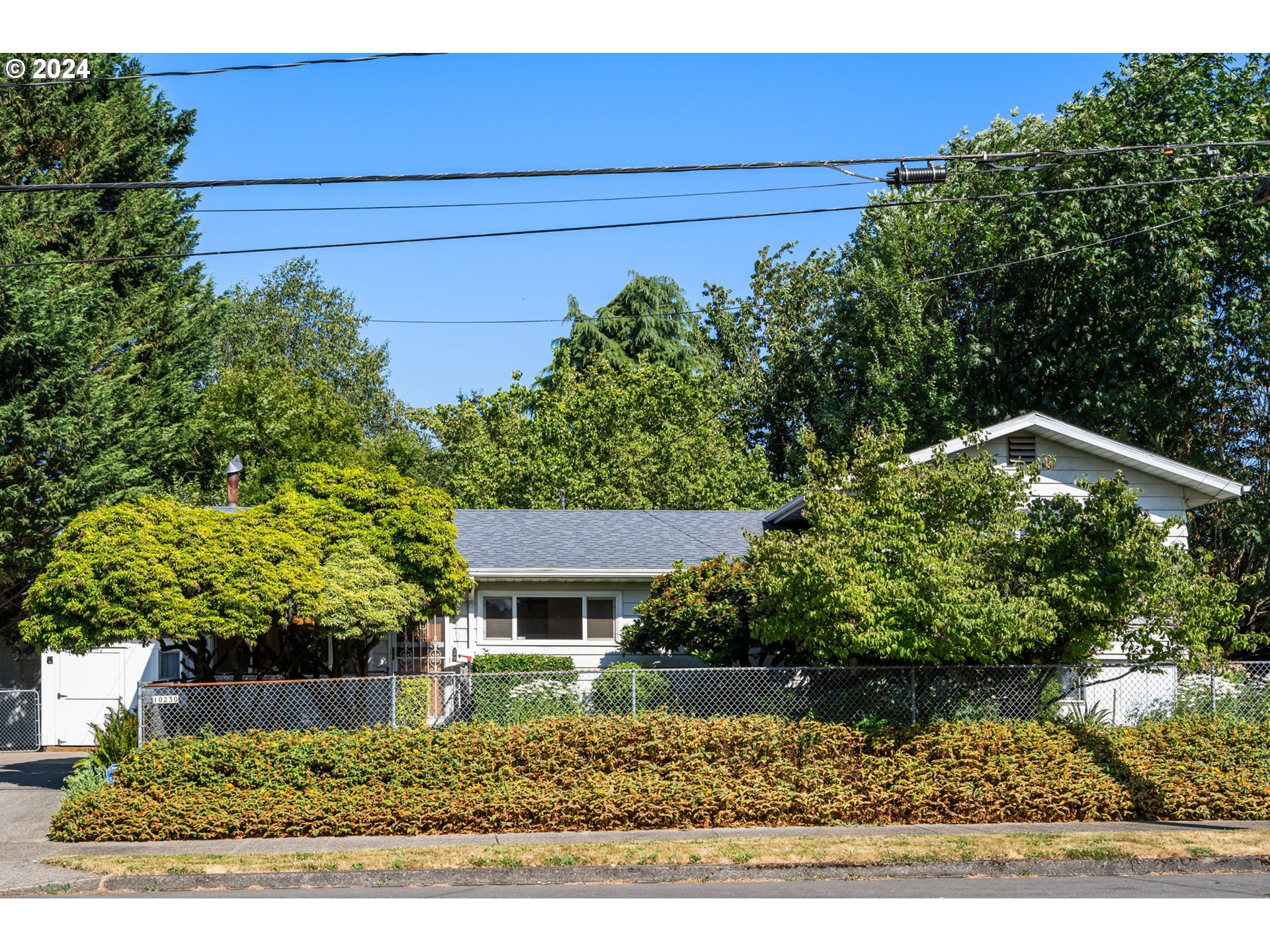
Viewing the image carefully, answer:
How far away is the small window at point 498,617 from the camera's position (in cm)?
2127

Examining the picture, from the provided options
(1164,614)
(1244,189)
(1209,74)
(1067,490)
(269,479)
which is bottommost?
(1164,614)

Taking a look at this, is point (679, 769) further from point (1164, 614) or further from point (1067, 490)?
point (1067, 490)

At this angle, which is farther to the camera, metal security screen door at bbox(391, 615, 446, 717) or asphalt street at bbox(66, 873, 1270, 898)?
metal security screen door at bbox(391, 615, 446, 717)

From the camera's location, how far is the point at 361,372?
52.1 m

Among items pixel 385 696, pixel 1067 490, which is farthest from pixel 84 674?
pixel 1067 490

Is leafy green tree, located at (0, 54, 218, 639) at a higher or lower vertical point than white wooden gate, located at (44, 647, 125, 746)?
higher

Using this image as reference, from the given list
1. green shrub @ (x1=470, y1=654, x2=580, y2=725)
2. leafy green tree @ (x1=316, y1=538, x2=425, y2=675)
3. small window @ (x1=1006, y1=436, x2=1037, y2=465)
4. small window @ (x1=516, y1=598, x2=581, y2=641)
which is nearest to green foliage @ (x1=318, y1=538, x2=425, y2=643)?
leafy green tree @ (x1=316, y1=538, x2=425, y2=675)

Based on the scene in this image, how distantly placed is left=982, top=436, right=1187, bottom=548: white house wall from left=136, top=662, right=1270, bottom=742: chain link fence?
3269 mm

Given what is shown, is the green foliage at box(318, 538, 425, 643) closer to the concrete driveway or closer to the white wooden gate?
the concrete driveway

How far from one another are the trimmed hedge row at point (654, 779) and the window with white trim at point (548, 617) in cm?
726

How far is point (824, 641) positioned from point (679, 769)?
2242mm

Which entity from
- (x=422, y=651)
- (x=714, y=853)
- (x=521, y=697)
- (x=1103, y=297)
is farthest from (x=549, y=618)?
(x=1103, y=297)

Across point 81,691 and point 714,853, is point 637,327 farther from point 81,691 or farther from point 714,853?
point 714,853

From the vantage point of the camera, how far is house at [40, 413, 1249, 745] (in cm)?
1889
